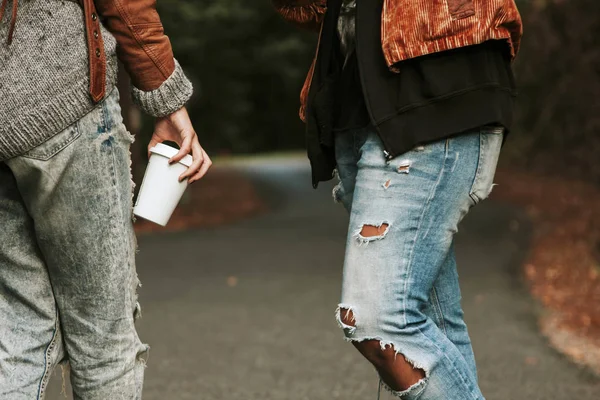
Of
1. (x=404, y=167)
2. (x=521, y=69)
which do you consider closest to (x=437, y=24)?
(x=404, y=167)

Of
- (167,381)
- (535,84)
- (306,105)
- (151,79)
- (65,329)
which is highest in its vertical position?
(151,79)

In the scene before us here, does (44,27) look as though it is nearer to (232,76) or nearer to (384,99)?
(384,99)

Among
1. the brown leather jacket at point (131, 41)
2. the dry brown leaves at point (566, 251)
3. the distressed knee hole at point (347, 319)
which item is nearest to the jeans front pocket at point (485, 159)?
the distressed knee hole at point (347, 319)

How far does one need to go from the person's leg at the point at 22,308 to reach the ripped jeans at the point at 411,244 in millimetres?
737

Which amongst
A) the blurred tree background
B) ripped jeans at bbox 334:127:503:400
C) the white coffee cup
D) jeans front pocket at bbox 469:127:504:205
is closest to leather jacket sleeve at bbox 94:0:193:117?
the white coffee cup

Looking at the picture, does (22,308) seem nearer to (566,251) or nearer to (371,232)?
(371,232)

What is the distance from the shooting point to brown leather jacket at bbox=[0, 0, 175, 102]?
2123 millimetres

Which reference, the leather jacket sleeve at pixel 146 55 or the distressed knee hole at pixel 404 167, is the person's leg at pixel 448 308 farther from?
the leather jacket sleeve at pixel 146 55

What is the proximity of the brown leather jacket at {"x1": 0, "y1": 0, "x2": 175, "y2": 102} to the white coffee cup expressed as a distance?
18 centimetres

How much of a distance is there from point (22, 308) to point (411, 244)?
3.21 ft

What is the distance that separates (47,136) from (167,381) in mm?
2611

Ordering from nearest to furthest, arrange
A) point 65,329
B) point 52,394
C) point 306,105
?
point 65,329, point 306,105, point 52,394

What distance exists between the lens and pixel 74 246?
7.16 ft

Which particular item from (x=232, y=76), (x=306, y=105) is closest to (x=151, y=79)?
(x=306, y=105)
